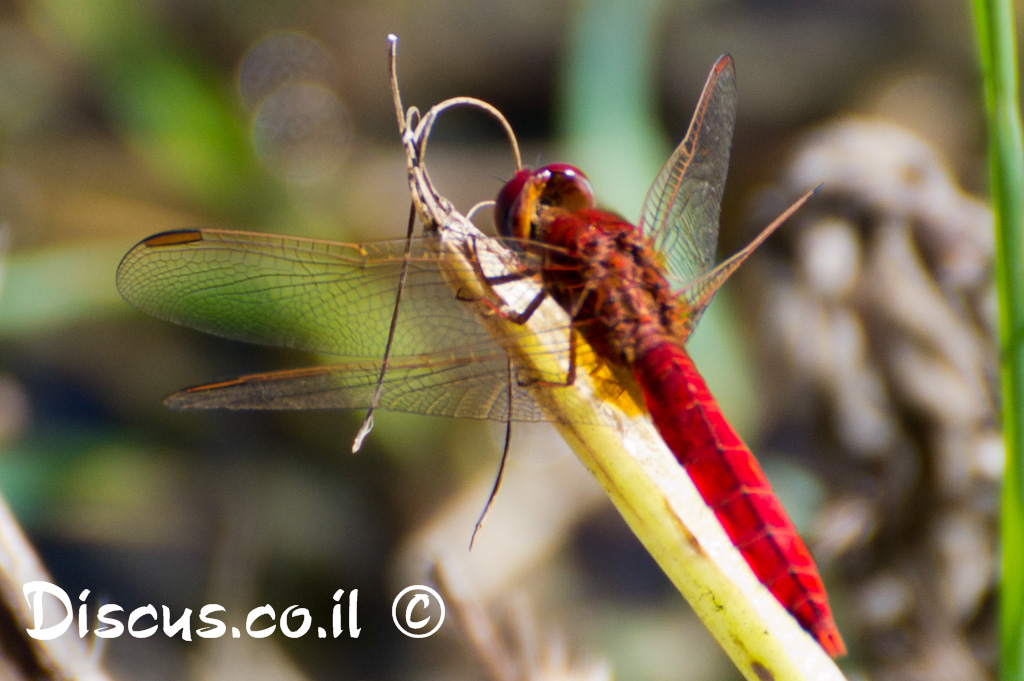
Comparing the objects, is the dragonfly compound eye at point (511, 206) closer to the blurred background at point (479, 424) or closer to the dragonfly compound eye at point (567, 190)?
the dragonfly compound eye at point (567, 190)

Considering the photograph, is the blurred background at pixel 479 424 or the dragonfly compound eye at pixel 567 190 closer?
the dragonfly compound eye at pixel 567 190

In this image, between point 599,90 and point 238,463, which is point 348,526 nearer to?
point 238,463

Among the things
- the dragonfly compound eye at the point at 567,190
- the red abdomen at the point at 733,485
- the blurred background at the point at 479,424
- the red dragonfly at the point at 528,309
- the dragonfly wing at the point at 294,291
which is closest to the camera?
the red abdomen at the point at 733,485

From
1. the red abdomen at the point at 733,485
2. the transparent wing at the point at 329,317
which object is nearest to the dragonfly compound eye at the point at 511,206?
the transparent wing at the point at 329,317

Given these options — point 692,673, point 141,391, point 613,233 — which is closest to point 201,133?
point 141,391

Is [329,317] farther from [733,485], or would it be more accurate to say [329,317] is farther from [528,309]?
[733,485]
